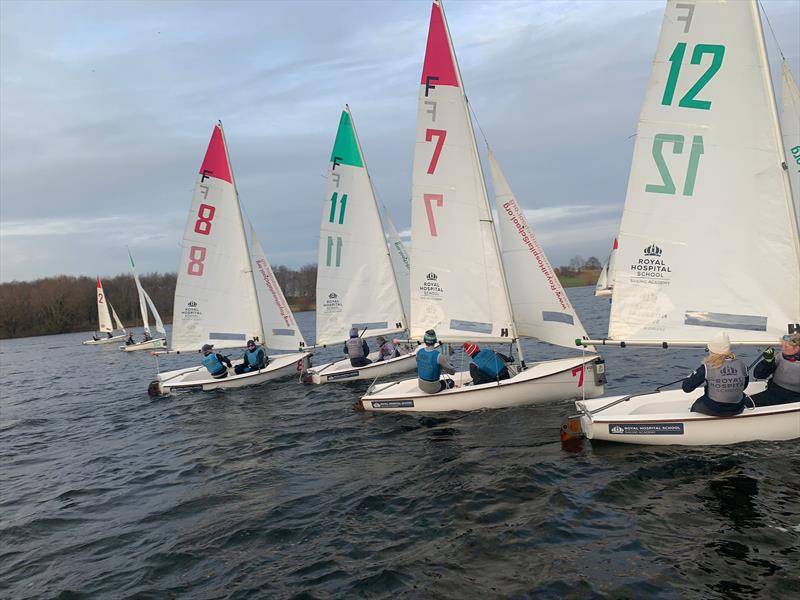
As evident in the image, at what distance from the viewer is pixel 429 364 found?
11.4 meters

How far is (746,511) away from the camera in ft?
20.2

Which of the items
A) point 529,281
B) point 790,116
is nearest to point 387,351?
point 529,281

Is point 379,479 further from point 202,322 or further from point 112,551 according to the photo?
point 202,322

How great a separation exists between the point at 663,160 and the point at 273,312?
1359cm

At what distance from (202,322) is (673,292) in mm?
14352

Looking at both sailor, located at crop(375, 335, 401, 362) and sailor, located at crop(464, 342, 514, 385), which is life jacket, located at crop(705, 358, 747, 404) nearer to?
sailor, located at crop(464, 342, 514, 385)

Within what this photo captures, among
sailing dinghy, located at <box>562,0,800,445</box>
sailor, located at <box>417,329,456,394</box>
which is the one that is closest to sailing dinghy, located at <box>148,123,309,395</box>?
sailor, located at <box>417,329,456,394</box>

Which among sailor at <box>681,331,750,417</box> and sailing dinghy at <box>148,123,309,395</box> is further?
sailing dinghy at <box>148,123,309,395</box>

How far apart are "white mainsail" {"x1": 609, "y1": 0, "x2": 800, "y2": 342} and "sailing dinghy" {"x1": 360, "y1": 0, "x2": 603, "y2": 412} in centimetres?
228

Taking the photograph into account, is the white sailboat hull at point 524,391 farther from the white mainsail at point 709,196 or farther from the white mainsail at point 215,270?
the white mainsail at point 215,270

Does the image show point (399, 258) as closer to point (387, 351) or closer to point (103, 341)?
point (387, 351)

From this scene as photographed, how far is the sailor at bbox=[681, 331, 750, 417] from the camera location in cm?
747

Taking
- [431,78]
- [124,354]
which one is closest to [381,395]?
[431,78]

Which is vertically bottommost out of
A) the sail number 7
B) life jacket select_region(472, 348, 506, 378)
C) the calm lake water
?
the calm lake water
